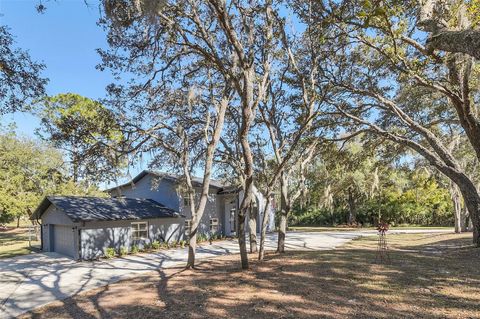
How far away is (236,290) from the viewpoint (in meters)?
7.44

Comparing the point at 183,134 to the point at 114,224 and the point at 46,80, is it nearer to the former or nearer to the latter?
the point at 46,80

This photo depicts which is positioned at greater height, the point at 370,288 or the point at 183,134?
the point at 183,134

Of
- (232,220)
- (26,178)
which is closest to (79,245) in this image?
(232,220)

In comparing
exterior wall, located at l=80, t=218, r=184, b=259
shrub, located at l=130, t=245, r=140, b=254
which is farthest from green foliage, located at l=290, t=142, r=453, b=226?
shrub, located at l=130, t=245, r=140, b=254

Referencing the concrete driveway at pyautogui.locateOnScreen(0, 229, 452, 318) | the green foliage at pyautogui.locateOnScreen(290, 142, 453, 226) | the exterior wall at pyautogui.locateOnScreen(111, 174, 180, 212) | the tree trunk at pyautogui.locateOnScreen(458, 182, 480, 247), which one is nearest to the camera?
the concrete driveway at pyautogui.locateOnScreen(0, 229, 452, 318)

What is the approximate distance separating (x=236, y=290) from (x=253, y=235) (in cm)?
789

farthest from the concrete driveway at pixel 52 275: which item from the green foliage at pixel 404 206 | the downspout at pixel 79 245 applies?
the green foliage at pixel 404 206

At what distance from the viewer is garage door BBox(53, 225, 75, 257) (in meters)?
17.2

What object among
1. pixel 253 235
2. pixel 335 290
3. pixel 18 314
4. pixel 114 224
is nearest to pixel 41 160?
pixel 114 224

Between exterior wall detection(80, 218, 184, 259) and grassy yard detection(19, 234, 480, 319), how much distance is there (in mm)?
7738

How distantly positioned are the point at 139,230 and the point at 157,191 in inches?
184

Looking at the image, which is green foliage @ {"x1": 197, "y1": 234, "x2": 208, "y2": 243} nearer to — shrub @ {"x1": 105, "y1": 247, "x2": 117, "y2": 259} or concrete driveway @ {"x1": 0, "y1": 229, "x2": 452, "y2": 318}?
concrete driveway @ {"x1": 0, "y1": 229, "x2": 452, "y2": 318}

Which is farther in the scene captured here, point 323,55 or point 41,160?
point 41,160

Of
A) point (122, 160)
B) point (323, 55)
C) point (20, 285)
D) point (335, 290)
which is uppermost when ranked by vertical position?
point (323, 55)
